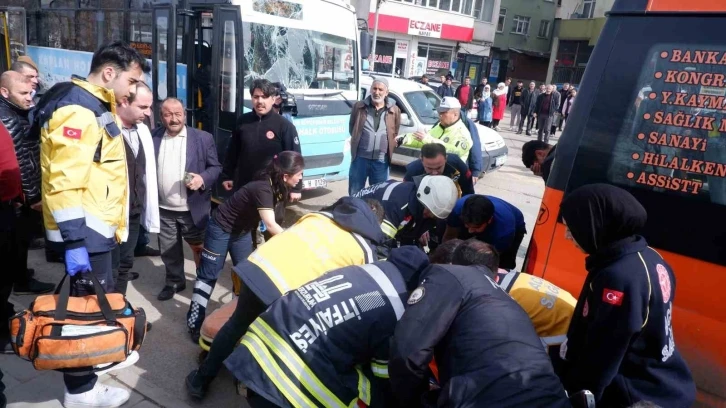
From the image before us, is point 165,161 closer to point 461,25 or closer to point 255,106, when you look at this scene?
point 255,106

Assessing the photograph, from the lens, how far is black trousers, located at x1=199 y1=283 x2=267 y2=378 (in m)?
2.45

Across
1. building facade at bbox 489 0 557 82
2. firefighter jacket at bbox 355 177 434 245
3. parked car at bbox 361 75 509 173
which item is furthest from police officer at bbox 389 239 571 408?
building facade at bbox 489 0 557 82

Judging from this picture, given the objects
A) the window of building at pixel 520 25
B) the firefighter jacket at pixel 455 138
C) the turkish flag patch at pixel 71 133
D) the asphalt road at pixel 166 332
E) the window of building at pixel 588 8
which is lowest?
the asphalt road at pixel 166 332

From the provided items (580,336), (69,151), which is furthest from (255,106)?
(580,336)

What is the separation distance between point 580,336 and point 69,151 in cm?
233

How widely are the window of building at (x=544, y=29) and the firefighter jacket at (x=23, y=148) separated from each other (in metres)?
35.7

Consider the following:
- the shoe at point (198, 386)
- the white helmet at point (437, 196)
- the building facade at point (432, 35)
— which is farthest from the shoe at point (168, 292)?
the building facade at point (432, 35)

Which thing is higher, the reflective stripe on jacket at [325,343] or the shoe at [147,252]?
the reflective stripe on jacket at [325,343]

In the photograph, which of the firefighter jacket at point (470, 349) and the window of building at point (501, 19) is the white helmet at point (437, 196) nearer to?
the firefighter jacket at point (470, 349)

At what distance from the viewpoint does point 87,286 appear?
259 centimetres

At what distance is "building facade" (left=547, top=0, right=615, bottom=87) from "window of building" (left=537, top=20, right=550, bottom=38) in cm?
52

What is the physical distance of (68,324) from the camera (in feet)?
7.80

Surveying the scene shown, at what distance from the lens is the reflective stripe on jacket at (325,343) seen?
1940 millimetres

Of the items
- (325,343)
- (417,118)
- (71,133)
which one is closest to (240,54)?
(71,133)
